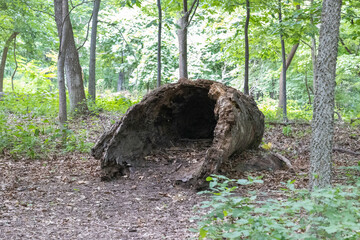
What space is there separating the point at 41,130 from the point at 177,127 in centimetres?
401

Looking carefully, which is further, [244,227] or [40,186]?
[40,186]

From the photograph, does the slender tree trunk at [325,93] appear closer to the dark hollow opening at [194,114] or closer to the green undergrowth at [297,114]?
the dark hollow opening at [194,114]

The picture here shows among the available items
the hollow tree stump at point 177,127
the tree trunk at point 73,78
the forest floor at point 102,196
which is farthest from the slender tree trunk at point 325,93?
the tree trunk at point 73,78

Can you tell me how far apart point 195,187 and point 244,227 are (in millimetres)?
2597

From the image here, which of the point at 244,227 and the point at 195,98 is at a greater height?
the point at 195,98

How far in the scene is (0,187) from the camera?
5281 millimetres

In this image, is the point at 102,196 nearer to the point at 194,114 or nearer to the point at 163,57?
the point at 194,114

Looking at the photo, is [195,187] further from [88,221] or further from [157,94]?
[157,94]

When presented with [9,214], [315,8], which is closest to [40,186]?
[9,214]

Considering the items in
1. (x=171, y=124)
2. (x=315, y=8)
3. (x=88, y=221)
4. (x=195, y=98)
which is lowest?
(x=88, y=221)

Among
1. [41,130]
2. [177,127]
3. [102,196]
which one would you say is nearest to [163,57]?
[41,130]

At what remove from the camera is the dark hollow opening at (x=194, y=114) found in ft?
22.9

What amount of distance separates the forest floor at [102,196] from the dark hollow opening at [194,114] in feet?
2.48

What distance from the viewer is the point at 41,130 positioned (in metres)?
8.88
